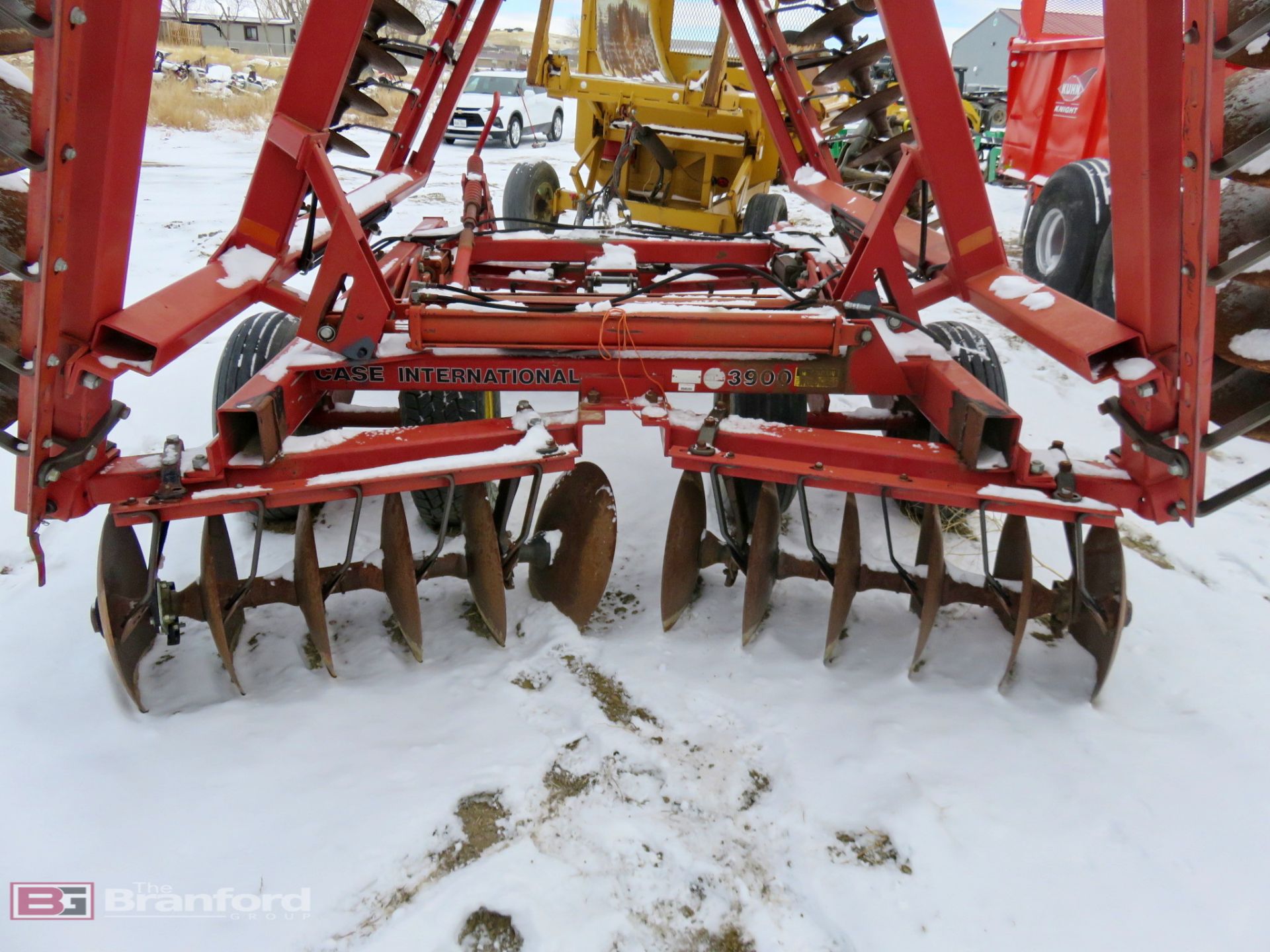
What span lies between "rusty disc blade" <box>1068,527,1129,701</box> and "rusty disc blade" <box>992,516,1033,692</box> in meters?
0.17

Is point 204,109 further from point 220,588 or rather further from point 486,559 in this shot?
point 486,559

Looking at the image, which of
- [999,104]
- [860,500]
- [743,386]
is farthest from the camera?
[999,104]

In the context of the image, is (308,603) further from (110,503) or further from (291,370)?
(291,370)

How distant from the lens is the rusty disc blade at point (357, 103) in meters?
3.36

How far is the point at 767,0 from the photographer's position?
4.12 metres

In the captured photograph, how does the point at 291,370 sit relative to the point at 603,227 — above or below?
below

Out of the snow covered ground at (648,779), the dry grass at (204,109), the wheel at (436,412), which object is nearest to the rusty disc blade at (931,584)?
the snow covered ground at (648,779)

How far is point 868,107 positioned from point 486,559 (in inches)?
106

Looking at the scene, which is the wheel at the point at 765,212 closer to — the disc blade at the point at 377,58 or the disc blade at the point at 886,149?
the disc blade at the point at 886,149

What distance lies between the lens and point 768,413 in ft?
11.0

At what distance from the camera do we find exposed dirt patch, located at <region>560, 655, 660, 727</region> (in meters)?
2.18

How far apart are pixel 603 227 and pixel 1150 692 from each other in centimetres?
311

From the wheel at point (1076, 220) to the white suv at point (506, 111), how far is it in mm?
10564

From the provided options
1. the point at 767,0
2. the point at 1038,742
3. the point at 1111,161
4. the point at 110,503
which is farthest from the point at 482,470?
the point at 767,0
